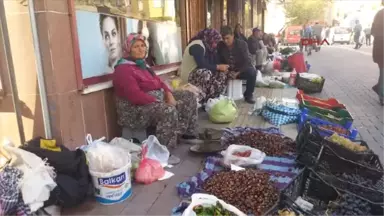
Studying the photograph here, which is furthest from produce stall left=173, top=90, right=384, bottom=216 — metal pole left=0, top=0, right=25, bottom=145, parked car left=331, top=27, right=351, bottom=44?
parked car left=331, top=27, right=351, bottom=44

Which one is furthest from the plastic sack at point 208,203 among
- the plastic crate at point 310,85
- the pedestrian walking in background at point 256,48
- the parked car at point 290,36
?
the parked car at point 290,36

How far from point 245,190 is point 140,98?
1.42 metres

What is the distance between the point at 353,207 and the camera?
1856 millimetres

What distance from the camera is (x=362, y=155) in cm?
243

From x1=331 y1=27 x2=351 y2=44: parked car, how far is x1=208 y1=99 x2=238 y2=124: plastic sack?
3034 cm

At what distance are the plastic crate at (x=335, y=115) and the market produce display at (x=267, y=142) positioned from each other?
0.59m

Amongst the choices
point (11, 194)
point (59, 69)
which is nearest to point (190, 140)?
point (59, 69)

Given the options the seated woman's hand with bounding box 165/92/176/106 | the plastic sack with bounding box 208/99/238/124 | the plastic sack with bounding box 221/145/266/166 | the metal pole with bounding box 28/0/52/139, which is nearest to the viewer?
the metal pole with bounding box 28/0/52/139

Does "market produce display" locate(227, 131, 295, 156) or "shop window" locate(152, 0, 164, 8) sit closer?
"market produce display" locate(227, 131, 295, 156)

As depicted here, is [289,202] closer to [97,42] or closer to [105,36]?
[97,42]

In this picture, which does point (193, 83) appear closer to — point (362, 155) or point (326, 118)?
point (326, 118)

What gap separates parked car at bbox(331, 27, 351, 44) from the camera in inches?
1188

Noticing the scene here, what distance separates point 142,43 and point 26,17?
3.87 feet

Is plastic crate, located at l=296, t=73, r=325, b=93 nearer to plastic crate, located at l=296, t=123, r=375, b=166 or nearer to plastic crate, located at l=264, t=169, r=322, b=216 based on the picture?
plastic crate, located at l=296, t=123, r=375, b=166
